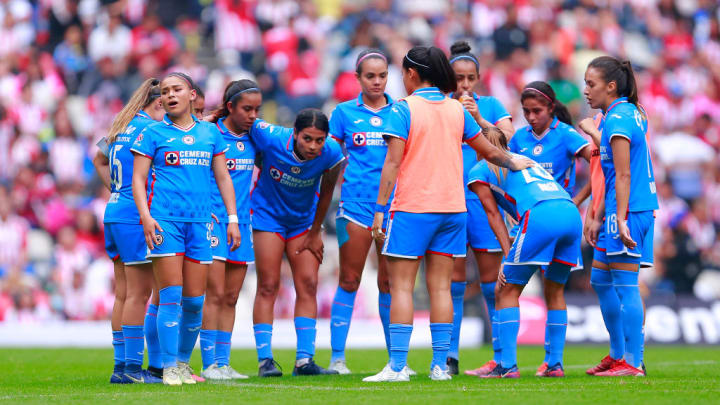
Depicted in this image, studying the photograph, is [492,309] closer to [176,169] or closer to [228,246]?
[228,246]

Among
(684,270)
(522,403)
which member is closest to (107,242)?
(522,403)

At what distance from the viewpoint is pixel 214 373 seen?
8.05 meters

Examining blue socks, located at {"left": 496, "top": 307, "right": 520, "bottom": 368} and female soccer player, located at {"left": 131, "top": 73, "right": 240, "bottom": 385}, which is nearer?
female soccer player, located at {"left": 131, "top": 73, "right": 240, "bottom": 385}

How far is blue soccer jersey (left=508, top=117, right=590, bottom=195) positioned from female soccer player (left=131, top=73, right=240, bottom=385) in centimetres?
249

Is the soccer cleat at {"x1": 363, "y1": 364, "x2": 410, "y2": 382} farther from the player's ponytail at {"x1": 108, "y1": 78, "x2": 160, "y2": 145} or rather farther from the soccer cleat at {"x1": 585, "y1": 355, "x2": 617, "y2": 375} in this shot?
the player's ponytail at {"x1": 108, "y1": 78, "x2": 160, "y2": 145}

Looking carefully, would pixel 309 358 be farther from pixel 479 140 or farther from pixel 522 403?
pixel 522 403

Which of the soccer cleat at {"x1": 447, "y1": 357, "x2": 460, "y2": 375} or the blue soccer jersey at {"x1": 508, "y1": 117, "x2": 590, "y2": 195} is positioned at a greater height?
the blue soccer jersey at {"x1": 508, "y1": 117, "x2": 590, "y2": 195}

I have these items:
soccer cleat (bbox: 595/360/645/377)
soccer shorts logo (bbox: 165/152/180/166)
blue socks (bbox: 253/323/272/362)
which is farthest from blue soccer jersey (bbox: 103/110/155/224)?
soccer cleat (bbox: 595/360/645/377)

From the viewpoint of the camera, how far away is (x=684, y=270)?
14.7 meters

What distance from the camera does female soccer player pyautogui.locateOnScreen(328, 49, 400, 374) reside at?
27.6 ft

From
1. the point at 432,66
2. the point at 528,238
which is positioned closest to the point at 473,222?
the point at 528,238

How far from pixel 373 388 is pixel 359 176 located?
2239mm

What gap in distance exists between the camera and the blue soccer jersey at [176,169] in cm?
720

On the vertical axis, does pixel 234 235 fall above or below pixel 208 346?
above
